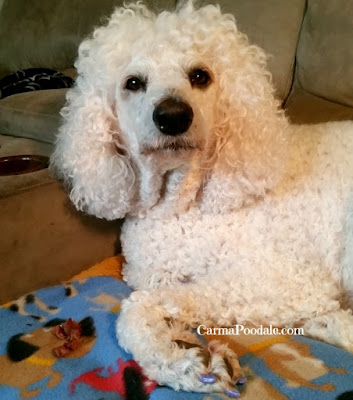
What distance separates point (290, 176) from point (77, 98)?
57 cm

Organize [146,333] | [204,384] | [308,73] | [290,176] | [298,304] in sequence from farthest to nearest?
[308,73]
[290,176]
[298,304]
[146,333]
[204,384]

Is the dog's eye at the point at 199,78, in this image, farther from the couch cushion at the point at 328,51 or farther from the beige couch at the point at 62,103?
the couch cushion at the point at 328,51

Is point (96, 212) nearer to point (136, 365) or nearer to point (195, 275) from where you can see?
point (195, 275)

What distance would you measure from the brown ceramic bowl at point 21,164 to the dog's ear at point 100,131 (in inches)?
4.9

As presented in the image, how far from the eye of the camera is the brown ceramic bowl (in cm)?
124

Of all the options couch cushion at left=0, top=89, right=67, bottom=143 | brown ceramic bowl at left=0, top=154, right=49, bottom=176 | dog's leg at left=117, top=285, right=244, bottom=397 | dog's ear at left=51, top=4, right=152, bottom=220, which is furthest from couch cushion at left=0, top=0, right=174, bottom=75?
dog's leg at left=117, top=285, right=244, bottom=397

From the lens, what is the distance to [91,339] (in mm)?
1023

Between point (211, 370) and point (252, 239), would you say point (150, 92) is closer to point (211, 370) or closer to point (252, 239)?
point (252, 239)

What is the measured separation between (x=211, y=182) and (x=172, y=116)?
0.25 meters

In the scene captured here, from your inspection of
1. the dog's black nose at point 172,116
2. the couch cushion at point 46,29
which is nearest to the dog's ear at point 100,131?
the dog's black nose at point 172,116

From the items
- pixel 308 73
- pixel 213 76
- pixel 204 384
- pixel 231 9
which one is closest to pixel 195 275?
pixel 204 384

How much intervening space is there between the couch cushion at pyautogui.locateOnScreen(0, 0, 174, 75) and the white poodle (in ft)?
2.54

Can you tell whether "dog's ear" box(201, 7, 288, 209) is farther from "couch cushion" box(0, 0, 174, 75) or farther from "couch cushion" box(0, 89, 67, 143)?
"couch cushion" box(0, 0, 174, 75)

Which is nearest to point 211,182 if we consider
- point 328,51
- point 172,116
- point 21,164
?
point 172,116
